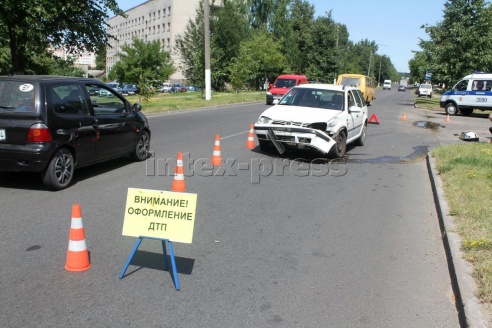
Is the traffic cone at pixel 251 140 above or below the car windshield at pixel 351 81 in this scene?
below

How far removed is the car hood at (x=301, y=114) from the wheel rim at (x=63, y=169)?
460 cm

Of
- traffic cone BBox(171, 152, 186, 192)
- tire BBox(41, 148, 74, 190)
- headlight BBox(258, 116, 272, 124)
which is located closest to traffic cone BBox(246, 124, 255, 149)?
headlight BBox(258, 116, 272, 124)

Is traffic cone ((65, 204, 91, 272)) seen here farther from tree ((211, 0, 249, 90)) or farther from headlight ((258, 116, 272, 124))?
tree ((211, 0, 249, 90))

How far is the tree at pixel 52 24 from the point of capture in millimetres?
16312

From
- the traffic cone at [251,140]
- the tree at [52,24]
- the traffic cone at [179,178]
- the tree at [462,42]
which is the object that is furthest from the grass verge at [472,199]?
the tree at [462,42]

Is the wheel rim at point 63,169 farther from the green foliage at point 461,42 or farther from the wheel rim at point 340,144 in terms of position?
the green foliage at point 461,42

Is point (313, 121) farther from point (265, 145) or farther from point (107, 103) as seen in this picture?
point (107, 103)

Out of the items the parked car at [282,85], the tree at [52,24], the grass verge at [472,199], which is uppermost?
the tree at [52,24]

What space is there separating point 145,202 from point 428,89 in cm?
5793

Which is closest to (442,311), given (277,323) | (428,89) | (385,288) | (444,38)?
(385,288)

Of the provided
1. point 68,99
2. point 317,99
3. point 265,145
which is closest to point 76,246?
point 68,99

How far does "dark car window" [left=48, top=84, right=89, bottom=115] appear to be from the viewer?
23.2ft

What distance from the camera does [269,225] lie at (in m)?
5.84

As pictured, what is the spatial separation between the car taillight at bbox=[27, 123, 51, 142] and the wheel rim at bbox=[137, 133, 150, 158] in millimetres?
2988
